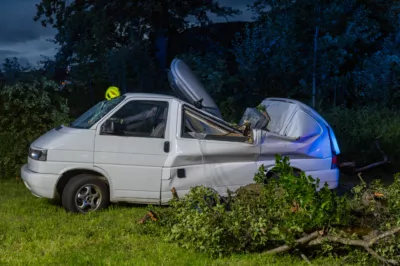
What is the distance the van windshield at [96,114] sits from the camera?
7.96m

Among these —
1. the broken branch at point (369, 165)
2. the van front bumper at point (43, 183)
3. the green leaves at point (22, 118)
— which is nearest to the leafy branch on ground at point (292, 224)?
the van front bumper at point (43, 183)

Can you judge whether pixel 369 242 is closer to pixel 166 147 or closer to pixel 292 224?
pixel 292 224

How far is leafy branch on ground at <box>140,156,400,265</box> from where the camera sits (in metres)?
5.79

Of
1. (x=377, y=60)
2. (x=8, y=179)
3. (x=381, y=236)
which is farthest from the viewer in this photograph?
(x=377, y=60)

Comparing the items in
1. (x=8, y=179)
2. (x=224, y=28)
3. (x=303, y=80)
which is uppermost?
(x=224, y=28)

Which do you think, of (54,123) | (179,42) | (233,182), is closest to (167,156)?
(233,182)

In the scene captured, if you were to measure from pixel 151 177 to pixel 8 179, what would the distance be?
4.74 metres

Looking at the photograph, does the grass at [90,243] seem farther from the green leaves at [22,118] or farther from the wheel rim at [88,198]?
the green leaves at [22,118]

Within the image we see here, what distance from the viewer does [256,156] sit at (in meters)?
8.14

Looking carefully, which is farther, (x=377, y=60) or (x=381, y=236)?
(x=377, y=60)

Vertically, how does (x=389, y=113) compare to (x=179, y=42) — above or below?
below

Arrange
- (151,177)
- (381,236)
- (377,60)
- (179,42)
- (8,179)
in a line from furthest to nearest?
(179,42), (377,60), (8,179), (151,177), (381,236)

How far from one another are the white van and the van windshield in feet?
0.07

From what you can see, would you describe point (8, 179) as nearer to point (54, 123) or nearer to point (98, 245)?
point (54, 123)
